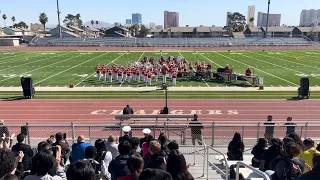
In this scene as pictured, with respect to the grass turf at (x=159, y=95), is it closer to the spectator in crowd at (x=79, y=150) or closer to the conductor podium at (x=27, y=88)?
the conductor podium at (x=27, y=88)

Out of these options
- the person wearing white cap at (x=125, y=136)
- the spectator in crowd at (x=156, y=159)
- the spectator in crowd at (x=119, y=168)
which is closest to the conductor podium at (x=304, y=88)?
the person wearing white cap at (x=125, y=136)

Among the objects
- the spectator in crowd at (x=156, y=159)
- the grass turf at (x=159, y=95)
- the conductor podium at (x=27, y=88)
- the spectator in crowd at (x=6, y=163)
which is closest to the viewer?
the spectator in crowd at (x=6, y=163)

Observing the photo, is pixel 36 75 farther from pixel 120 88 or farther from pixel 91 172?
pixel 91 172

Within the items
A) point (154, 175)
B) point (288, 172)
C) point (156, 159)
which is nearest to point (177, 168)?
point (156, 159)

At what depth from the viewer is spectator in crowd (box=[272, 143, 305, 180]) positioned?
16.8 ft

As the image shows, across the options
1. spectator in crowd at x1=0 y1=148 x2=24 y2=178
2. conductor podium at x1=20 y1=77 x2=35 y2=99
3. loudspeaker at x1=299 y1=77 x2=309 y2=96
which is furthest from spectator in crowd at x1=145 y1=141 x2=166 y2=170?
loudspeaker at x1=299 y1=77 x2=309 y2=96

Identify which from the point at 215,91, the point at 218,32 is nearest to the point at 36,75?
the point at 215,91

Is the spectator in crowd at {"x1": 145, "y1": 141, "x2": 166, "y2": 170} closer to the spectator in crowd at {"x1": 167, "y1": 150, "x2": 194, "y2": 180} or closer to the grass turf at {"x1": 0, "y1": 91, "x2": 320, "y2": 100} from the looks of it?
the spectator in crowd at {"x1": 167, "y1": 150, "x2": 194, "y2": 180}

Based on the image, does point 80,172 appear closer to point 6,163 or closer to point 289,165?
point 6,163

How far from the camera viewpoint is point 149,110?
Answer: 64.4ft

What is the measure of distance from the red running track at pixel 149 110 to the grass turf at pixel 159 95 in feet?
4.14

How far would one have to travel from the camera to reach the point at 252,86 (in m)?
27.2

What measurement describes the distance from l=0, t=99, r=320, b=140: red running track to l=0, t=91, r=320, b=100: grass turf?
1.26 meters

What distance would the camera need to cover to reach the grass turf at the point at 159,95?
23141mm
